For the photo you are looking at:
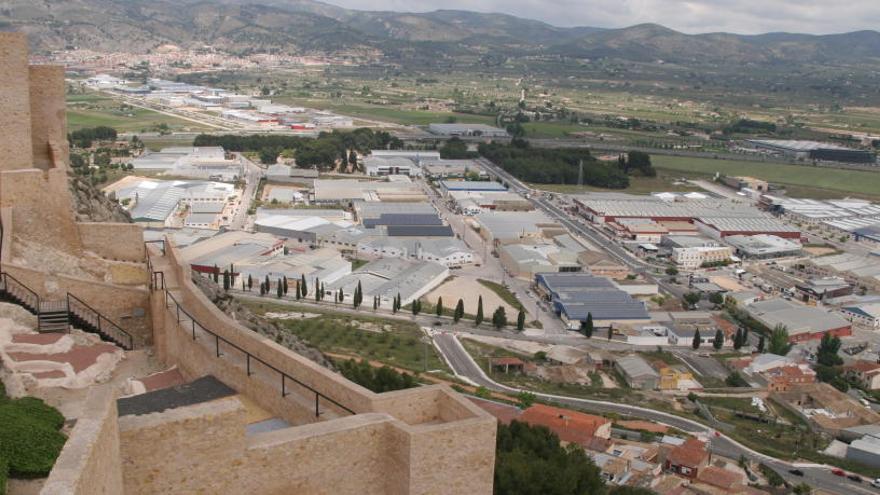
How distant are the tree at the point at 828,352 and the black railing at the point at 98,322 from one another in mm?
35097

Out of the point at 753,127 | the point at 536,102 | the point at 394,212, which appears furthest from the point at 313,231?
the point at 536,102

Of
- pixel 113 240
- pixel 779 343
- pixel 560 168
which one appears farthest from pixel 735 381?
pixel 560 168

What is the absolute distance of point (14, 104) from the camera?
14453 millimetres

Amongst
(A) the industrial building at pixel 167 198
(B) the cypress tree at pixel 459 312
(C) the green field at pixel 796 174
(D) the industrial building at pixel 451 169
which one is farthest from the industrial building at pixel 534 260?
(C) the green field at pixel 796 174

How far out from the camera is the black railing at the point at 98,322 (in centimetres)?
1261

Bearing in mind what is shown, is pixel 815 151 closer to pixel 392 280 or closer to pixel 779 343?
pixel 779 343

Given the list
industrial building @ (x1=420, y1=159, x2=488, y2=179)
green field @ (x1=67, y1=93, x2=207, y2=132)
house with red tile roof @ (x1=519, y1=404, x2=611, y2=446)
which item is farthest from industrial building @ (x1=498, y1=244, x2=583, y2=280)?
green field @ (x1=67, y1=93, x2=207, y2=132)

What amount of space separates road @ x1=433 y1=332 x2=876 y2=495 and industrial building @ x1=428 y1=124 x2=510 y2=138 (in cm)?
6641

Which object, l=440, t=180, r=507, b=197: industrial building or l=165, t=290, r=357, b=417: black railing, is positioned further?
l=440, t=180, r=507, b=197: industrial building

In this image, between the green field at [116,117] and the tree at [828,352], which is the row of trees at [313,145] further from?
the tree at [828,352]

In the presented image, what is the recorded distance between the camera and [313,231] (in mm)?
53969

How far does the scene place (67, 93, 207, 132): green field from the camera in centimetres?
9206

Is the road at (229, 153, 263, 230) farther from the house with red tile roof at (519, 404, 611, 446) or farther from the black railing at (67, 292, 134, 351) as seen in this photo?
the black railing at (67, 292, 134, 351)

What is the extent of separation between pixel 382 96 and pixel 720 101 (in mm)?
68504
